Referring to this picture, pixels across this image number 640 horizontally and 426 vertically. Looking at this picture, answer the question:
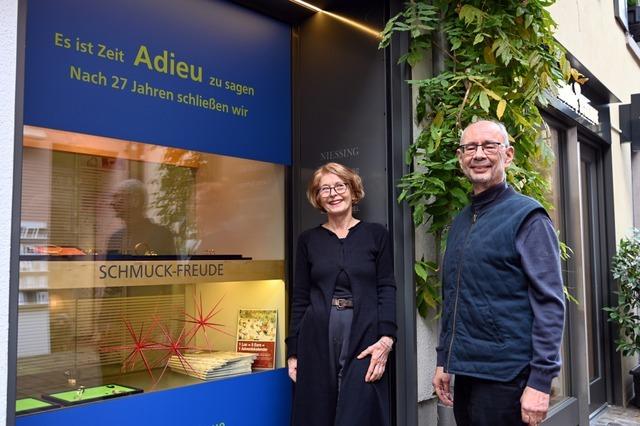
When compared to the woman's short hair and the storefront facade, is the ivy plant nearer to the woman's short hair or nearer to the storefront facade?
the storefront facade

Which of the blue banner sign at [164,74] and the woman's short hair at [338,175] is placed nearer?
the blue banner sign at [164,74]

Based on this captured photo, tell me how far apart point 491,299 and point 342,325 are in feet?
2.70

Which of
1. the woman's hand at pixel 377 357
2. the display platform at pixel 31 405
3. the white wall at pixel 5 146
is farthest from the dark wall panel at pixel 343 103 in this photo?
the white wall at pixel 5 146

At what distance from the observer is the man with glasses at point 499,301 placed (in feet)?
6.47

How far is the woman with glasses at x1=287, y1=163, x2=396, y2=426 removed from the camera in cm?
266

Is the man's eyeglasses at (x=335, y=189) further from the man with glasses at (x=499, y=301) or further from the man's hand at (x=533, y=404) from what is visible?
the man's hand at (x=533, y=404)

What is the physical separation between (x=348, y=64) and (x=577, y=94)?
3.36m

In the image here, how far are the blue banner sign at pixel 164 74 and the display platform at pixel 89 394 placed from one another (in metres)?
1.13

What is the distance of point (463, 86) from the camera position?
3.27 metres

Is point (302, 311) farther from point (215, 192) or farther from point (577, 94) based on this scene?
point (577, 94)

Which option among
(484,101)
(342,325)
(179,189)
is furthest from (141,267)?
(484,101)

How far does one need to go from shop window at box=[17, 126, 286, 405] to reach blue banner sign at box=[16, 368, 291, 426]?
0.07 metres

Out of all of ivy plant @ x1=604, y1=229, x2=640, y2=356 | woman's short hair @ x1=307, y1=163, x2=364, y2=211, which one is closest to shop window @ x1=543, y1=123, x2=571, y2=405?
ivy plant @ x1=604, y1=229, x2=640, y2=356

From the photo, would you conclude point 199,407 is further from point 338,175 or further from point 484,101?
point 484,101
